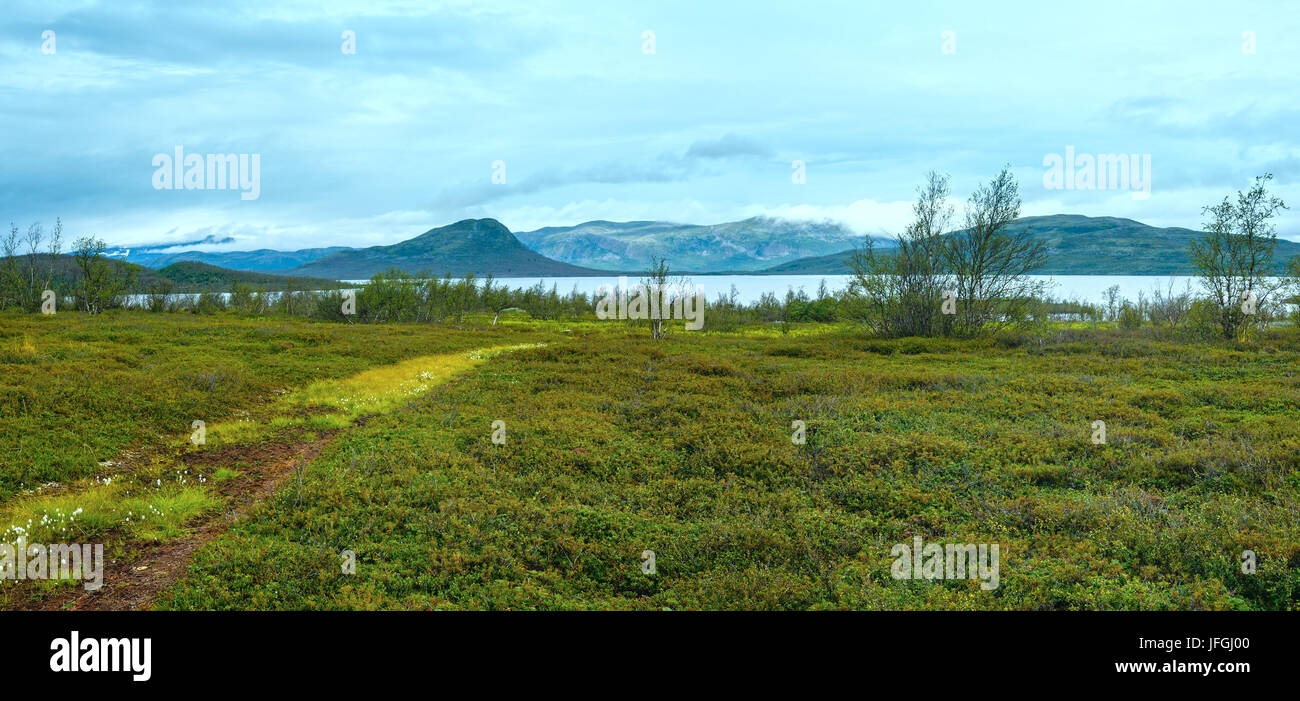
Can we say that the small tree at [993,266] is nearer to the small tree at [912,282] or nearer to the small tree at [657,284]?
the small tree at [912,282]

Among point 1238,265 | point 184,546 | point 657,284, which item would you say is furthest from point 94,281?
point 1238,265

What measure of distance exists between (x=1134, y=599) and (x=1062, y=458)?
6933 mm

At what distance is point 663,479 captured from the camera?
12.9 metres

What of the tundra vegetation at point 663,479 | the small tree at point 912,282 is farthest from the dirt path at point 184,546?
the small tree at point 912,282

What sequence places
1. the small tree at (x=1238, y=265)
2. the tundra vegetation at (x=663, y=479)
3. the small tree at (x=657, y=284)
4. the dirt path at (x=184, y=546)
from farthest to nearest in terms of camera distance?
the small tree at (x=657, y=284), the small tree at (x=1238, y=265), the tundra vegetation at (x=663, y=479), the dirt path at (x=184, y=546)

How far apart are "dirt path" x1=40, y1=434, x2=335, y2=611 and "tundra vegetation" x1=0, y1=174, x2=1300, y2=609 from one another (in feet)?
0.37

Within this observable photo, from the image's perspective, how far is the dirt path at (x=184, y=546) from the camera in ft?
25.6

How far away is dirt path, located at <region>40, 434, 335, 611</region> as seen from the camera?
25.6 feet

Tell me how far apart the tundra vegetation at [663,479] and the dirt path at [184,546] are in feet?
0.37

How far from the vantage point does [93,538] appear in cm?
A: 973

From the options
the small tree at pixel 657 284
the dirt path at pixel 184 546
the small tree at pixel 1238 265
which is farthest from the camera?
the small tree at pixel 657 284

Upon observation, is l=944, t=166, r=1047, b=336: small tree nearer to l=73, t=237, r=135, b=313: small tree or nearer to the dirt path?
the dirt path

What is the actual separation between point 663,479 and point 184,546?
26.8 ft
